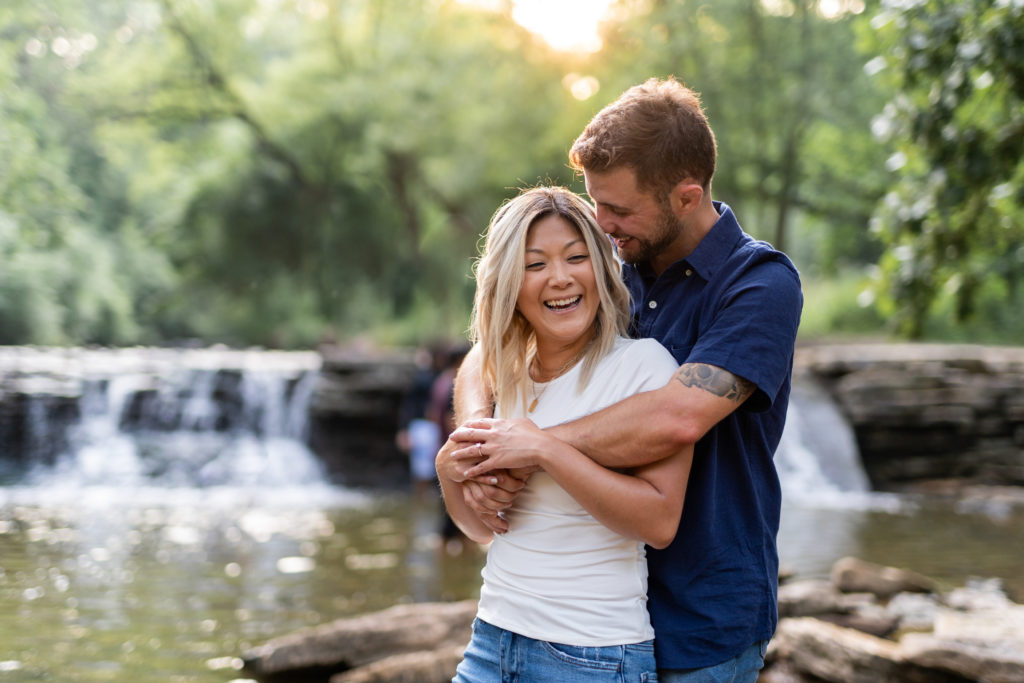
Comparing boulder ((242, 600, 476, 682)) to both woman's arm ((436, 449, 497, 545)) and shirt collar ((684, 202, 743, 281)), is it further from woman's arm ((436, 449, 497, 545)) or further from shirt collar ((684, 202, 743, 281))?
shirt collar ((684, 202, 743, 281))

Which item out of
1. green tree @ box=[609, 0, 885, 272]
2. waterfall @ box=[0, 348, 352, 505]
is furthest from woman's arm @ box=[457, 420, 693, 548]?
green tree @ box=[609, 0, 885, 272]

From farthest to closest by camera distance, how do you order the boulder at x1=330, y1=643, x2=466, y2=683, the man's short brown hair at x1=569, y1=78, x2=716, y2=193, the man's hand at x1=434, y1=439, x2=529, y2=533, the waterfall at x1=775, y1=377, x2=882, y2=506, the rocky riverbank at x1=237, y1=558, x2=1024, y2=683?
the waterfall at x1=775, y1=377, x2=882, y2=506 → the boulder at x1=330, y1=643, x2=466, y2=683 → the rocky riverbank at x1=237, y1=558, x2=1024, y2=683 → the man's short brown hair at x1=569, y1=78, x2=716, y2=193 → the man's hand at x1=434, y1=439, x2=529, y2=533

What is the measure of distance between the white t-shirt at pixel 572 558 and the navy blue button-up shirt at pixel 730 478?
0.08 meters

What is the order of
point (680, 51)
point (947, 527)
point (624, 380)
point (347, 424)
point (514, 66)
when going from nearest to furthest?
point (624, 380), point (947, 527), point (347, 424), point (680, 51), point (514, 66)

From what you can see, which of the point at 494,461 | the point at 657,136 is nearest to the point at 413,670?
the point at 494,461

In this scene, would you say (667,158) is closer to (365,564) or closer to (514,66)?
(365,564)

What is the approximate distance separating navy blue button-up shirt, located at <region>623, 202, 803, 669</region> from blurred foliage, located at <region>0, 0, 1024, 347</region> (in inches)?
567

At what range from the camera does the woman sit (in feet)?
6.76

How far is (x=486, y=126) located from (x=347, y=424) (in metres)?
→ 9.76

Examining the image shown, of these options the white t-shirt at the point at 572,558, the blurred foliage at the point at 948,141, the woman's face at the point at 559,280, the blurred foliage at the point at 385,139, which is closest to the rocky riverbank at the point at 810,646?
the blurred foliage at the point at 948,141

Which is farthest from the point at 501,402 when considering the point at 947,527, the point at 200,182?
the point at 200,182

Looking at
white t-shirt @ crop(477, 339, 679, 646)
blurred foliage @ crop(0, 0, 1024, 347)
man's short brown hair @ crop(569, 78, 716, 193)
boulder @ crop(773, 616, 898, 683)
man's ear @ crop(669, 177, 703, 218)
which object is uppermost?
blurred foliage @ crop(0, 0, 1024, 347)

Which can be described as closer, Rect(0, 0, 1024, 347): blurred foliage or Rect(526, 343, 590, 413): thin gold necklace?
Rect(526, 343, 590, 413): thin gold necklace

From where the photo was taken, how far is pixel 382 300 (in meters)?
25.9
